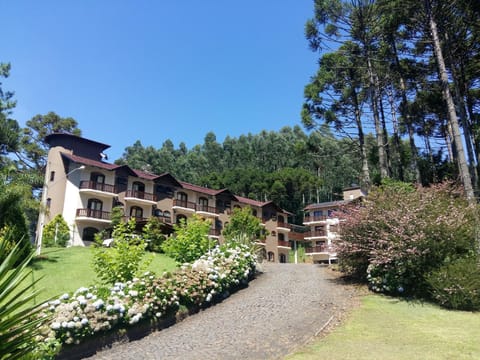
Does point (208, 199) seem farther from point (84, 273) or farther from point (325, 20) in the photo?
point (84, 273)

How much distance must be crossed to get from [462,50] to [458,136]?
11.7 meters

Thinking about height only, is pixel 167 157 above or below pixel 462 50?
above

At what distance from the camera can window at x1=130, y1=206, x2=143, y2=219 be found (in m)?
37.5

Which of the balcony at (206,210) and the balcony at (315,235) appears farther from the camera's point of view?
the balcony at (315,235)

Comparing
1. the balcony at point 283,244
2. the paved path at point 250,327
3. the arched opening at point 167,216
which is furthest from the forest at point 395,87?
the balcony at point 283,244

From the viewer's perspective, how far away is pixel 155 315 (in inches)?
382

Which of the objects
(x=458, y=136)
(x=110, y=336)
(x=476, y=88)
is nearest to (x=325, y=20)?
(x=476, y=88)

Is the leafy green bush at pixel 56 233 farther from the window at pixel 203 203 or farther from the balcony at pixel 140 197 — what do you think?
the window at pixel 203 203

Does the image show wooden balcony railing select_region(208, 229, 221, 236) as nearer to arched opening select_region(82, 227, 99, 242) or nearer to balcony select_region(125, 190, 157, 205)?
balcony select_region(125, 190, 157, 205)

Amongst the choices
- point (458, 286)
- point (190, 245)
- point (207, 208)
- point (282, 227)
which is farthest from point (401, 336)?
point (282, 227)

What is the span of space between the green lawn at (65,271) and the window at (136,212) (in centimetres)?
1601

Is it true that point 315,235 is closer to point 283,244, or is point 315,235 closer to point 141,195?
point 283,244

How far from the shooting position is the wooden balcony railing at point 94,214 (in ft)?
109

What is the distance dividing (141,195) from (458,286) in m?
31.6
